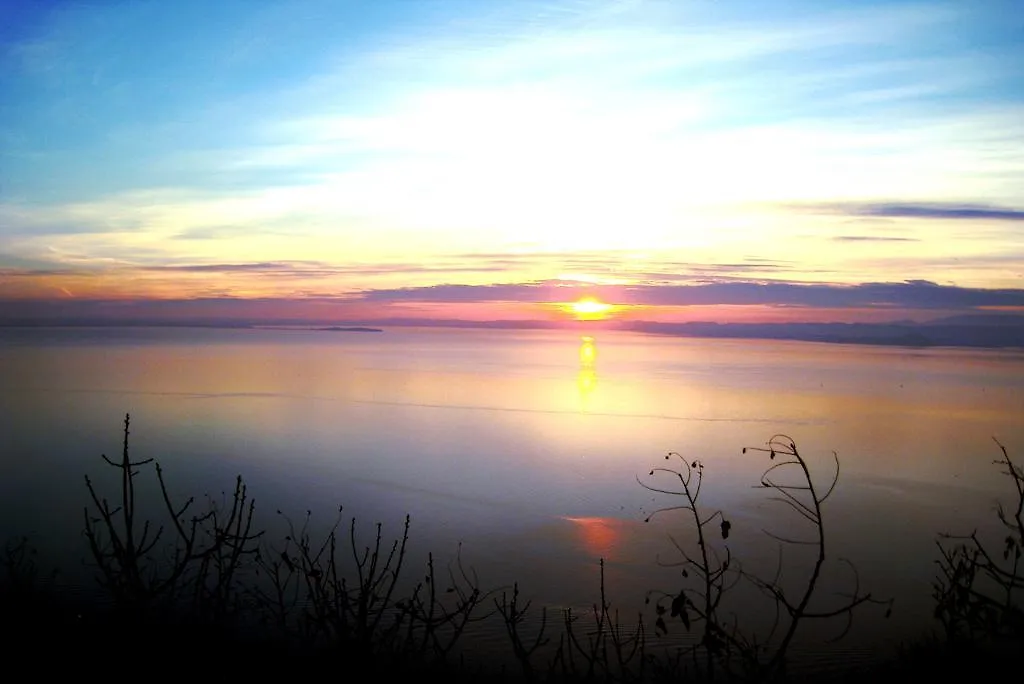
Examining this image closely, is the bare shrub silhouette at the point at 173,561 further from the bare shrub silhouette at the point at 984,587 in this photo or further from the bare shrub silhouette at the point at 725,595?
the bare shrub silhouette at the point at 984,587

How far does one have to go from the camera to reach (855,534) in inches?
593

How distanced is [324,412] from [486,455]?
409 inches

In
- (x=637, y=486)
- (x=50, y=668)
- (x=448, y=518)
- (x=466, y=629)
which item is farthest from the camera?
(x=637, y=486)

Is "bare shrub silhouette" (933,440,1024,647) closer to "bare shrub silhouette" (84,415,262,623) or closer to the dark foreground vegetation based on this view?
the dark foreground vegetation

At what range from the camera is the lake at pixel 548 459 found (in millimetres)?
13719

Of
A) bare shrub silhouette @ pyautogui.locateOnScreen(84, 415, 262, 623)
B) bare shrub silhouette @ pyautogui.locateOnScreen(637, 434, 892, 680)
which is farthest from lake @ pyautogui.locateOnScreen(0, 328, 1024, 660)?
bare shrub silhouette @ pyautogui.locateOnScreen(84, 415, 262, 623)

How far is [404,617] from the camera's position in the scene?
859 cm

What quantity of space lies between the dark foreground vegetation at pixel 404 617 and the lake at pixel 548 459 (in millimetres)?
673

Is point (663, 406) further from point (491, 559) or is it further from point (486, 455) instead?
point (491, 559)

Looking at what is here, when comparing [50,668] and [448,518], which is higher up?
[50,668]

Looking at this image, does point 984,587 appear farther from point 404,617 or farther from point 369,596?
point 369,596

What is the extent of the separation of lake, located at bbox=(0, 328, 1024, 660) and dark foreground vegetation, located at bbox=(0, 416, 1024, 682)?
0.67m

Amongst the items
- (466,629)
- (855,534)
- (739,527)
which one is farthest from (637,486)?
(466,629)

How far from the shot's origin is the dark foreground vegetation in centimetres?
494
